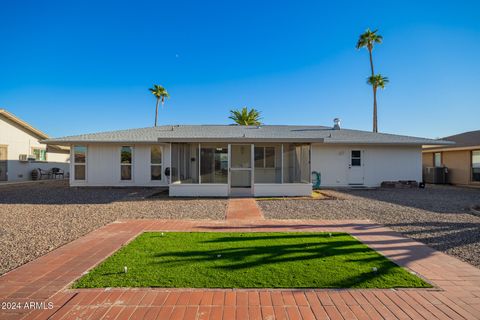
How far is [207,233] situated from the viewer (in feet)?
18.3

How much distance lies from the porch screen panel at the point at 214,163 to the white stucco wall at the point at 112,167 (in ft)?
11.0

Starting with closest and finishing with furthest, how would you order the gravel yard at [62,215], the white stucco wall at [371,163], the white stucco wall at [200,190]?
the gravel yard at [62,215], the white stucco wall at [200,190], the white stucco wall at [371,163]

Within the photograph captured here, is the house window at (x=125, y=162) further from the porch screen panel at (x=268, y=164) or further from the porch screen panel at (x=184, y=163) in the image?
the porch screen panel at (x=268, y=164)

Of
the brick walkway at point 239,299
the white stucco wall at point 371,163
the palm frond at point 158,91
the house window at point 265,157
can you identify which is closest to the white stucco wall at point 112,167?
the house window at point 265,157

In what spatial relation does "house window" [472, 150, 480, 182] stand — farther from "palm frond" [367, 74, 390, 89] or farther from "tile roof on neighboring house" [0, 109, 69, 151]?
"tile roof on neighboring house" [0, 109, 69, 151]

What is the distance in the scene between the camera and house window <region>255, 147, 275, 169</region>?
41.7 ft

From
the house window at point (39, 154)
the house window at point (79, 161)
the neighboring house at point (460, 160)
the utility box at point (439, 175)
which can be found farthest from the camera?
the house window at point (39, 154)

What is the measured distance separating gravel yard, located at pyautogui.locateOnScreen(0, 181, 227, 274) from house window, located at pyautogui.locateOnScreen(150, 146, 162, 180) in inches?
152

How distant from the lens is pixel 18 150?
64.5 ft

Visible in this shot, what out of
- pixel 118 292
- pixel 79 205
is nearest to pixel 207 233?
pixel 118 292

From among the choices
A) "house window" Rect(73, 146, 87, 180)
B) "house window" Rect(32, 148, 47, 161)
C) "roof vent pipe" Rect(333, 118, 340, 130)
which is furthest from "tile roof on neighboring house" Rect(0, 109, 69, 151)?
"roof vent pipe" Rect(333, 118, 340, 130)

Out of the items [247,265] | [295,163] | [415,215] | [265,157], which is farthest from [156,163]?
[415,215]

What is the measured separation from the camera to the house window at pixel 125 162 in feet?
47.5

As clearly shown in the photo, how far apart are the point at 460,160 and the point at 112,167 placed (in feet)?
74.6
